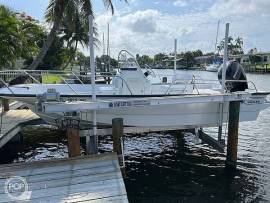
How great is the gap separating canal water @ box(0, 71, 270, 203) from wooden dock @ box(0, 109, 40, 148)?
3.52 ft

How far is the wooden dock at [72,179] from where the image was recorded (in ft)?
24.2

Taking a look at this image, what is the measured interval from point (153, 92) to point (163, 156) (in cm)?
248

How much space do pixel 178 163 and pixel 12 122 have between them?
236 inches

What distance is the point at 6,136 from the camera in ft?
39.7

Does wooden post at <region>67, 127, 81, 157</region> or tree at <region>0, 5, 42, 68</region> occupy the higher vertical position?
tree at <region>0, 5, 42, 68</region>

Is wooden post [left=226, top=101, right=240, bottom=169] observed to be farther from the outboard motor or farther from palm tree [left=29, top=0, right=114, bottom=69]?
palm tree [left=29, top=0, right=114, bottom=69]

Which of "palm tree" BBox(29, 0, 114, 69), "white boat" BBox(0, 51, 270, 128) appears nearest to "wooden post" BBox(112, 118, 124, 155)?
"white boat" BBox(0, 51, 270, 128)

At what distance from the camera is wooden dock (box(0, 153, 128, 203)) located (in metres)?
7.39

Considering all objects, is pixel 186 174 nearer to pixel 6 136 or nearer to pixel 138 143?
pixel 138 143

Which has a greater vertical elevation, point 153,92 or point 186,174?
point 153,92

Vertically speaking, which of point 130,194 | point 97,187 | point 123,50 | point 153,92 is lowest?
point 130,194

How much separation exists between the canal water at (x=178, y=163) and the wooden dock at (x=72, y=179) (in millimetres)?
1767

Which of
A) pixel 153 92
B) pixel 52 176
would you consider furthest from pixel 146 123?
pixel 52 176

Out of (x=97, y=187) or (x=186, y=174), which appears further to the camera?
(x=186, y=174)
